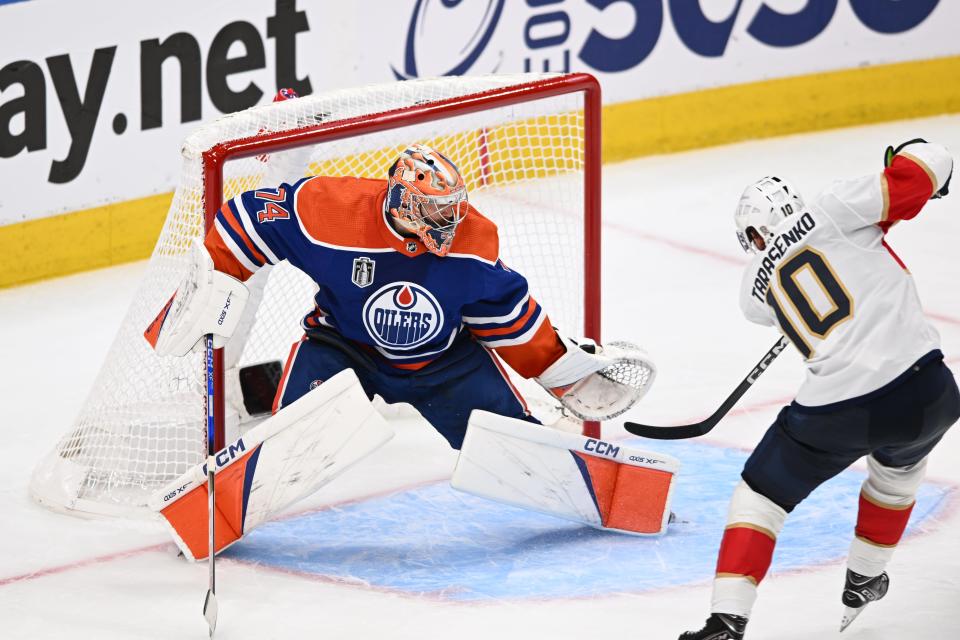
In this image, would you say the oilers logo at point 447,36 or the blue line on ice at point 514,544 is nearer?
the blue line on ice at point 514,544

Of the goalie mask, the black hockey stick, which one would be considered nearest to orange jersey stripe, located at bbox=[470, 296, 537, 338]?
the goalie mask

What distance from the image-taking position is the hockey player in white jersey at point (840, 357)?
10.1 feet

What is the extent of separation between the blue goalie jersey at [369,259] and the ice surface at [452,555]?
0.52 meters

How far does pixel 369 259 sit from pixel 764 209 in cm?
88

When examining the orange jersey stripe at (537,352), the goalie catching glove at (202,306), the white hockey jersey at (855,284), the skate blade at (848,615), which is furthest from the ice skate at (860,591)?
the goalie catching glove at (202,306)

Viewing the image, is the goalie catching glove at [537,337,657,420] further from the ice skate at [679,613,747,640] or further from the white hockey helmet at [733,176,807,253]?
the ice skate at [679,613,747,640]

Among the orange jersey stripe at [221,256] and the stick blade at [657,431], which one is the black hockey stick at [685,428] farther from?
the orange jersey stripe at [221,256]

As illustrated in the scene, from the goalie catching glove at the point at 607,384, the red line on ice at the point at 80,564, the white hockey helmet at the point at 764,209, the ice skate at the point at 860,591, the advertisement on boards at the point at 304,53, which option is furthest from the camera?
the advertisement on boards at the point at 304,53

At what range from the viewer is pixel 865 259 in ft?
10.2

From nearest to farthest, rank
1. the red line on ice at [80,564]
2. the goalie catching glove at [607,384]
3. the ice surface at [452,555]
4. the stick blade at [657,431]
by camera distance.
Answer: the ice surface at [452,555] → the red line on ice at [80,564] → the goalie catching glove at [607,384] → the stick blade at [657,431]

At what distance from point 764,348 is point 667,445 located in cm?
79

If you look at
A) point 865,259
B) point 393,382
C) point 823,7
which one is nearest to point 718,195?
point 823,7

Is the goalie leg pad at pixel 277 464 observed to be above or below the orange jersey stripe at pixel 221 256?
below

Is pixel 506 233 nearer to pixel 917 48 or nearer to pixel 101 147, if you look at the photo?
pixel 101 147
